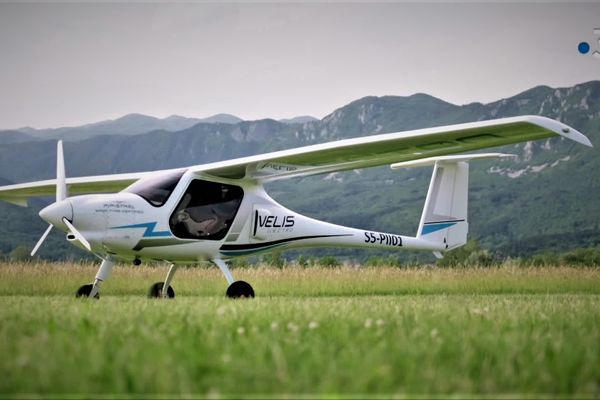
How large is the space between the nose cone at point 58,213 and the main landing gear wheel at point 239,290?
2.59m

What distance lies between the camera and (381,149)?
→ 12.3 m

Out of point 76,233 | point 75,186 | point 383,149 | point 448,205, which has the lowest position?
point 448,205

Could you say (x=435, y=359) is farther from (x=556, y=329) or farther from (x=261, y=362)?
(x=556, y=329)

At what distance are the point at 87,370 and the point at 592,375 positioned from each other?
2.28 metres

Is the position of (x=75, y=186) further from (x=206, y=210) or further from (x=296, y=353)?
(x=296, y=353)

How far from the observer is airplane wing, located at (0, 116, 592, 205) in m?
10.7

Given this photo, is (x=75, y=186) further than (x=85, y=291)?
Yes

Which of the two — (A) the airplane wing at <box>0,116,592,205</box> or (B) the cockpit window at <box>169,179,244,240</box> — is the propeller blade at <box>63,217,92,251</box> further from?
(A) the airplane wing at <box>0,116,592,205</box>

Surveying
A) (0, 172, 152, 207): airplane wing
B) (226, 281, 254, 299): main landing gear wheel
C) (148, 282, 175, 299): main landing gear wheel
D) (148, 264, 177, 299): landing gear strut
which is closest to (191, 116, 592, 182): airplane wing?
(226, 281, 254, 299): main landing gear wheel

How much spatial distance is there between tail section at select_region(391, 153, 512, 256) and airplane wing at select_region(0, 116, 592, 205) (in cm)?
459

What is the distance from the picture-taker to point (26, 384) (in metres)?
3.26

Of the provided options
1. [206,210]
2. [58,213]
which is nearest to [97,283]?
[58,213]

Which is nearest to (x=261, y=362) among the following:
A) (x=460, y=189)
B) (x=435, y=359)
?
(x=435, y=359)

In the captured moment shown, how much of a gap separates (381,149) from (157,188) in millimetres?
3439
